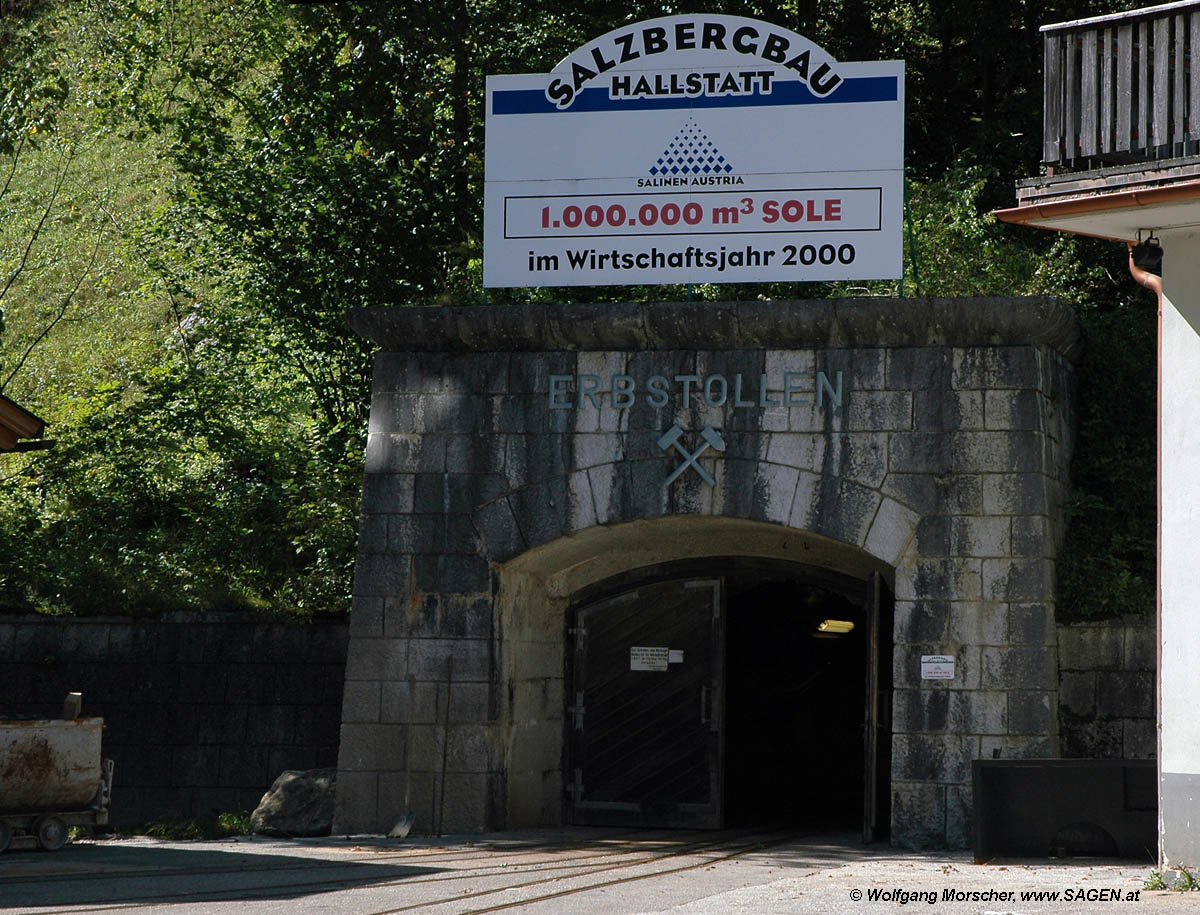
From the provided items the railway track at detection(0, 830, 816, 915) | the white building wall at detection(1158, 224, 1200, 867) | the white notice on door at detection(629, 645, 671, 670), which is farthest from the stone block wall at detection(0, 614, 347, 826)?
the white building wall at detection(1158, 224, 1200, 867)

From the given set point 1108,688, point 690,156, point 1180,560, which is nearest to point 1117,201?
point 1180,560

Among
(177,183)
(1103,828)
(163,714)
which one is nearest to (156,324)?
(177,183)

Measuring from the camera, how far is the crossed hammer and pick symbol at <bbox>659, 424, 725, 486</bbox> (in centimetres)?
1127

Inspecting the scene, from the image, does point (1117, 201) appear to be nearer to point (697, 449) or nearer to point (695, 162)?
point (697, 449)

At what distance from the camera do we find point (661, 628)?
42.0 feet

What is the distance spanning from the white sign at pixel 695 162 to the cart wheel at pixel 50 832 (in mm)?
5132

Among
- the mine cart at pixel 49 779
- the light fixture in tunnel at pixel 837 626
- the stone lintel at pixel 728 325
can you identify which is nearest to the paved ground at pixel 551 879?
the mine cart at pixel 49 779

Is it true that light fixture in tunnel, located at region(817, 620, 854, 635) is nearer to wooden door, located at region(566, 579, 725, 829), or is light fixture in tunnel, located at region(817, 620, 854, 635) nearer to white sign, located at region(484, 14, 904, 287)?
wooden door, located at region(566, 579, 725, 829)

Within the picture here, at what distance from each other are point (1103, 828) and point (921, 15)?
12.7 meters

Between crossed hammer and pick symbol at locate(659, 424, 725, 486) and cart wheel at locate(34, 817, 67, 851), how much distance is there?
501 centimetres

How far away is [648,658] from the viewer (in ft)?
A: 41.9

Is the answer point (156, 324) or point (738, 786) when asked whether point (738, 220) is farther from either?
point (156, 324)

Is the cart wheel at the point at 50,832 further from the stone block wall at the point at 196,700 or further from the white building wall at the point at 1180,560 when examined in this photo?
the white building wall at the point at 1180,560

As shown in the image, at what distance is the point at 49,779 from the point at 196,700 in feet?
7.14
